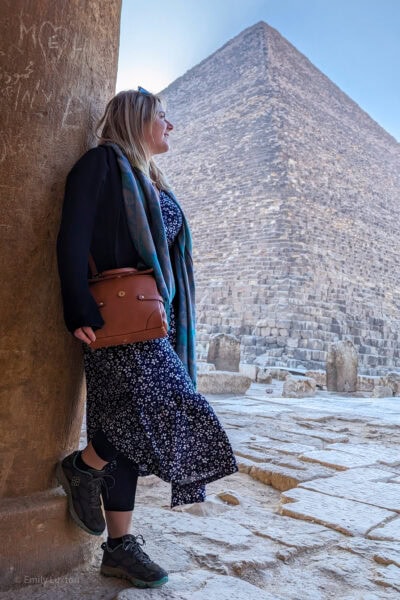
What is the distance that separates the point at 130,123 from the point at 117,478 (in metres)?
0.90

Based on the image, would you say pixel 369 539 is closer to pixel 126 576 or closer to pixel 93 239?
pixel 126 576

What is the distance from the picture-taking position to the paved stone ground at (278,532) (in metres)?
1.52

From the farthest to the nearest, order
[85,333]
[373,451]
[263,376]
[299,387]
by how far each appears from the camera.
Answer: [263,376] → [299,387] → [373,451] → [85,333]

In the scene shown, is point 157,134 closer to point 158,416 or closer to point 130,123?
point 130,123

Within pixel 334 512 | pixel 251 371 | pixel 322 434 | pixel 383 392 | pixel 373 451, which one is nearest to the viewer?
pixel 334 512

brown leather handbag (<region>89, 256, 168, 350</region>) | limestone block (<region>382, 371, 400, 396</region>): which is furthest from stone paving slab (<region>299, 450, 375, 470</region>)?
limestone block (<region>382, 371, 400, 396</region>)

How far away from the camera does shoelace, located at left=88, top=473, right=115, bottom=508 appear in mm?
1543

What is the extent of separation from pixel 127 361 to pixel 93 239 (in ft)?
1.03

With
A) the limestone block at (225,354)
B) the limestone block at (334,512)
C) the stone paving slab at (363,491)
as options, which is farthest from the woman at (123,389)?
the limestone block at (225,354)

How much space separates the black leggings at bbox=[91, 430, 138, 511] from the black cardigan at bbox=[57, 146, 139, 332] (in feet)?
1.03

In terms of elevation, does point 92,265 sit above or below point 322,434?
above

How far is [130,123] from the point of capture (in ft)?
5.43

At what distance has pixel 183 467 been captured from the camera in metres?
1.52

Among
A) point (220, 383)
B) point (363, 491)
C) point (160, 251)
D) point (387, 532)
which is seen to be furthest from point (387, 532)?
point (220, 383)
